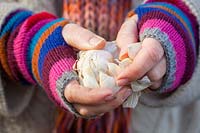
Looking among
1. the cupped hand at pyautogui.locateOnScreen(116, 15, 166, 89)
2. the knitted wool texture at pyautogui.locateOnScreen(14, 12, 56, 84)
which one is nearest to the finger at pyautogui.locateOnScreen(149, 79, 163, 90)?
the cupped hand at pyautogui.locateOnScreen(116, 15, 166, 89)

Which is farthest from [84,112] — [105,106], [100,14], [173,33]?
[100,14]

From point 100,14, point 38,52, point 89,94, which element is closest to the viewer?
point 89,94

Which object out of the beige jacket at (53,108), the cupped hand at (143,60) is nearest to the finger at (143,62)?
the cupped hand at (143,60)

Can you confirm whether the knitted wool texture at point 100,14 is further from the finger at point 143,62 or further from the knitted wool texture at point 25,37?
the finger at point 143,62

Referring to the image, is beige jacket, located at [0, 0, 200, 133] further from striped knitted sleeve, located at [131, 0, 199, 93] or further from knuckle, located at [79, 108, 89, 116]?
knuckle, located at [79, 108, 89, 116]

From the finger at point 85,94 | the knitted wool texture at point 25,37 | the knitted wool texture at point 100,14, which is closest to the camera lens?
the finger at point 85,94

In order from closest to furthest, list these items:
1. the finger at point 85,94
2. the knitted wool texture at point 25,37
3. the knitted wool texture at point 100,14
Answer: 1. the finger at point 85,94
2. the knitted wool texture at point 25,37
3. the knitted wool texture at point 100,14

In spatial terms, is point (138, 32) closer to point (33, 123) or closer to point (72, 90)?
point (72, 90)

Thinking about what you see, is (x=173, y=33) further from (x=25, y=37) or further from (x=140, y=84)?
(x=25, y=37)
